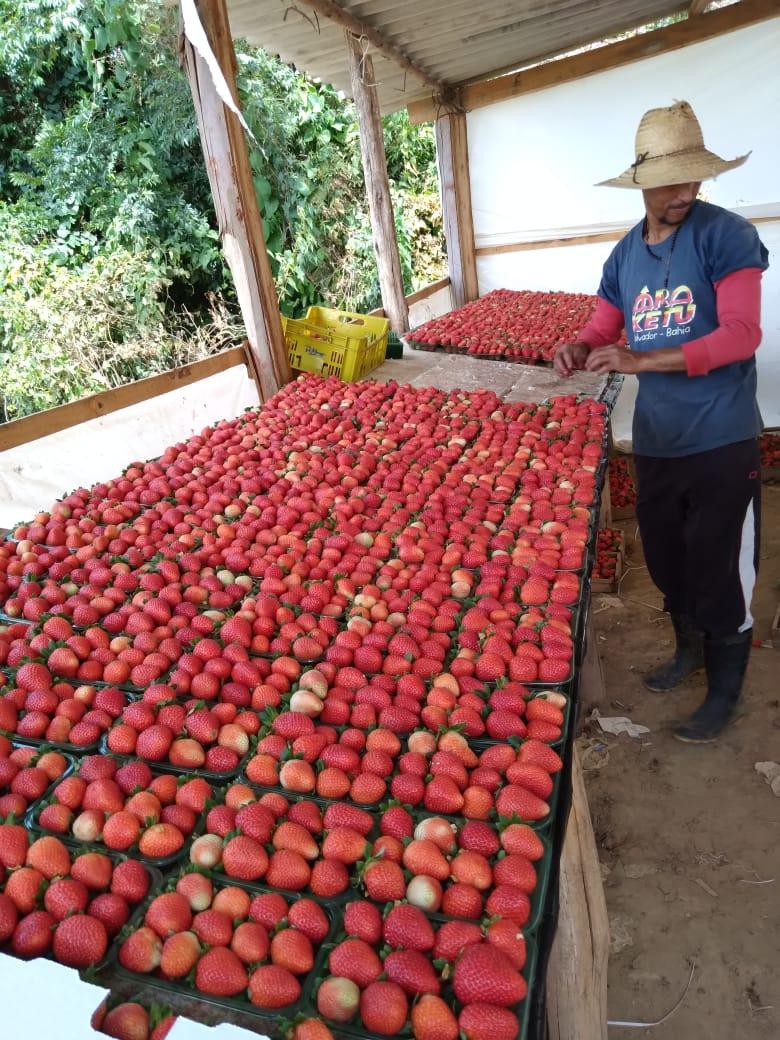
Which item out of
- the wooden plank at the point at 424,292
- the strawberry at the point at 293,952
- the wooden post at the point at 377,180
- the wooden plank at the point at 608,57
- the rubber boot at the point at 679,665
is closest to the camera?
the strawberry at the point at 293,952

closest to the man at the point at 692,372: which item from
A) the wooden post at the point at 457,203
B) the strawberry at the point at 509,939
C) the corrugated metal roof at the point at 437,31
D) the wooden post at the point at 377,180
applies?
the strawberry at the point at 509,939

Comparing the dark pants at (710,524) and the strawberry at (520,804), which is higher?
the strawberry at (520,804)

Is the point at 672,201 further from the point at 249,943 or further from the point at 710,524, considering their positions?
the point at 249,943

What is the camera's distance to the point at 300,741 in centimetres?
140

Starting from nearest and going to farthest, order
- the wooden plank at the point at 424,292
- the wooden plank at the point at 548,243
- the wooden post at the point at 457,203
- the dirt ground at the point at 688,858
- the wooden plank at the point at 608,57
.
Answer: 1. the dirt ground at the point at 688,858
2. the wooden plank at the point at 608,57
3. the wooden plank at the point at 424,292
4. the wooden plank at the point at 548,243
5. the wooden post at the point at 457,203

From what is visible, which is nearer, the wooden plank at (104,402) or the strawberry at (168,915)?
the strawberry at (168,915)

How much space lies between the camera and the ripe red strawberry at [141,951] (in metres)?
1.02

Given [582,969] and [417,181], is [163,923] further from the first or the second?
[417,181]

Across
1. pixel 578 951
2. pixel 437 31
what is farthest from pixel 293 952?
pixel 437 31

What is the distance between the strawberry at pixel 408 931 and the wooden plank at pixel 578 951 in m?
0.47

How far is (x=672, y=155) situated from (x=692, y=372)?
25.9 inches

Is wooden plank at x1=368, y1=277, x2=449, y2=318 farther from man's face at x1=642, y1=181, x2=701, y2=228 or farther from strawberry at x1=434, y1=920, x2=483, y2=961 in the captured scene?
strawberry at x1=434, y1=920, x2=483, y2=961

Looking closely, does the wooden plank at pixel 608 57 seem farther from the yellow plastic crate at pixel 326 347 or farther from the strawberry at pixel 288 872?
the strawberry at pixel 288 872

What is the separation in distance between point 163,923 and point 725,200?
7.78 meters
